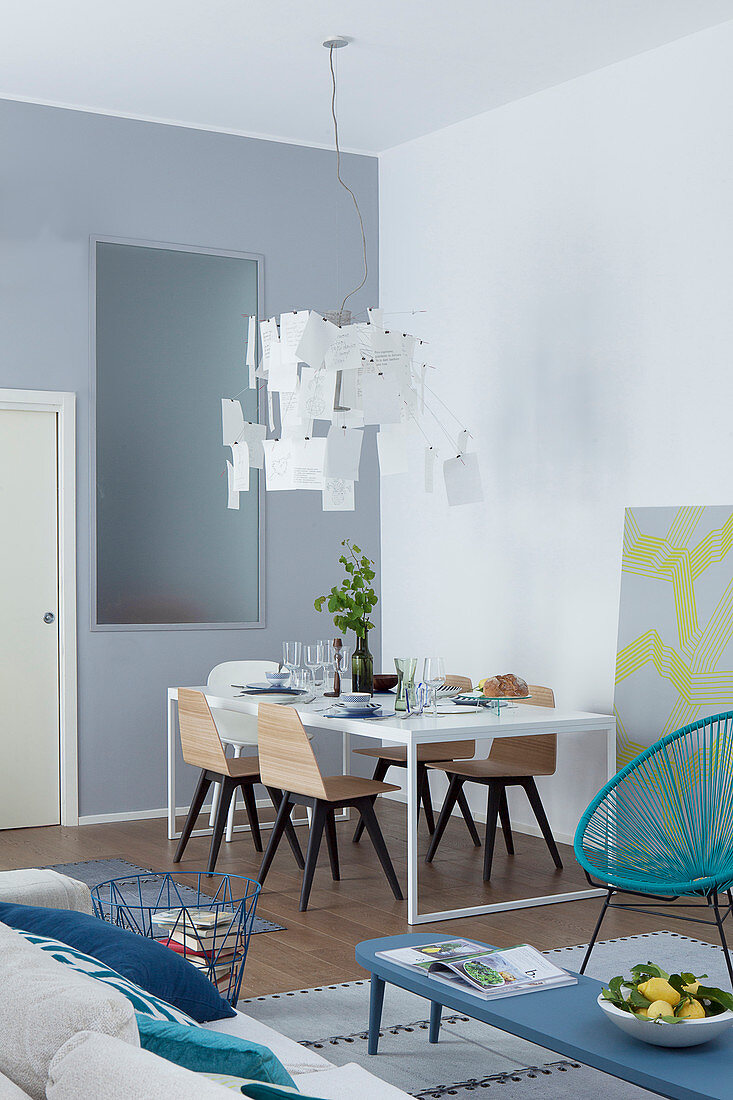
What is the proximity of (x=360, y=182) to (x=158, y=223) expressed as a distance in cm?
136

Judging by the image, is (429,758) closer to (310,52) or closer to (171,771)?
(171,771)

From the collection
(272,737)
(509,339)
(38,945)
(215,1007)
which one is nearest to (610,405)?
(509,339)

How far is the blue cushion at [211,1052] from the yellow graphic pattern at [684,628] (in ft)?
12.9

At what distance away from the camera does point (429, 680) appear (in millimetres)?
4934

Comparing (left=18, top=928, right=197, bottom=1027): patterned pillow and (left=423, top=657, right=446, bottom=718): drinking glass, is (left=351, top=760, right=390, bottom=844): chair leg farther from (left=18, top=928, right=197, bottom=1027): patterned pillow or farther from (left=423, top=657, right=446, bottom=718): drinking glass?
(left=18, top=928, right=197, bottom=1027): patterned pillow

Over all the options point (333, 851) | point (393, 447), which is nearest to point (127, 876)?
point (333, 851)

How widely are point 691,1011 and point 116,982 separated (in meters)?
1.23

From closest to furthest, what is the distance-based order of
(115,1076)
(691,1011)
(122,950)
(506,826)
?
(115,1076) < (122,950) < (691,1011) < (506,826)

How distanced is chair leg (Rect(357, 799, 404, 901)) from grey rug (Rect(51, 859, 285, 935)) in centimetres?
50

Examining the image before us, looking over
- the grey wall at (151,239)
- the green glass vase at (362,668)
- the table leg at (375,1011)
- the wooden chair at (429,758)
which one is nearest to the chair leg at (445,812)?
the wooden chair at (429,758)

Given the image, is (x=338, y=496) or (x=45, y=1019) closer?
(x=45, y=1019)

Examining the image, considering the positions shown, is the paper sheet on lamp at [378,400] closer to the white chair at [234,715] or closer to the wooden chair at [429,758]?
the wooden chair at [429,758]

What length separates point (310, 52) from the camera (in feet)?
18.8

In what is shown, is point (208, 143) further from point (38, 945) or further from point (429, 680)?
point (38, 945)
